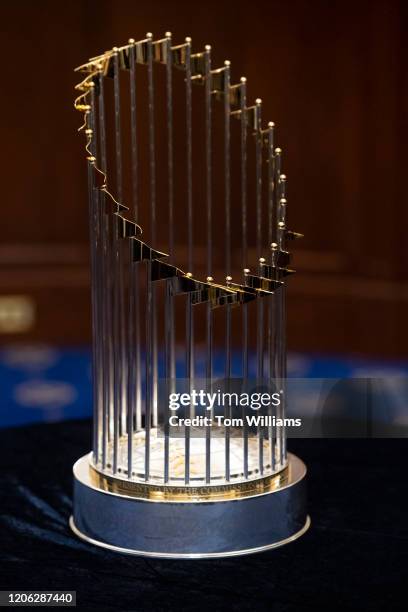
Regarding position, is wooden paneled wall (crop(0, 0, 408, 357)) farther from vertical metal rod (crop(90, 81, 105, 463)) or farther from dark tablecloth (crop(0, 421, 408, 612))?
vertical metal rod (crop(90, 81, 105, 463))

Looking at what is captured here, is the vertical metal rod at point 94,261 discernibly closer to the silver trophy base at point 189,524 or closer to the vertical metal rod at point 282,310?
the silver trophy base at point 189,524

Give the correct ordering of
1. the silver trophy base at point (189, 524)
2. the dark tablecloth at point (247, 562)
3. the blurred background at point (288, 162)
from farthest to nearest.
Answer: the blurred background at point (288, 162) < the silver trophy base at point (189, 524) < the dark tablecloth at point (247, 562)

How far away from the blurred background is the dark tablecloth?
1.71 metres

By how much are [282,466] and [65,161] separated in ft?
10.4

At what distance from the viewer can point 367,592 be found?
6.75ft

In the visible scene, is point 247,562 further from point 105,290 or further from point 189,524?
point 105,290

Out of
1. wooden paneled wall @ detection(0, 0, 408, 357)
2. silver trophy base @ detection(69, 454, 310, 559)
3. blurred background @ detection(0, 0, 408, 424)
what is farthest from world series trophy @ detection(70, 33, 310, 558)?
wooden paneled wall @ detection(0, 0, 408, 357)

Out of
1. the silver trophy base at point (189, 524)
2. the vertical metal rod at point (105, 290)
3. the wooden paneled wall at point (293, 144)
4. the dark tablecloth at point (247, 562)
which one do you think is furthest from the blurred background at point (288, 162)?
the silver trophy base at point (189, 524)

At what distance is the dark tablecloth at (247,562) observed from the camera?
2029 millimetres

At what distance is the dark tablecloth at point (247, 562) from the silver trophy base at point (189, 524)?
35mm

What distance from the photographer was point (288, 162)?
4996 millimetres

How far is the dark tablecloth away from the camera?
2029mm

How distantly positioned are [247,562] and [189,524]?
0.55 ft

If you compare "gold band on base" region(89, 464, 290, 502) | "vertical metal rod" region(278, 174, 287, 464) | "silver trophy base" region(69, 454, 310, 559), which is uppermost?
"vertical metal rod" region(278, 174, 287, 464)
